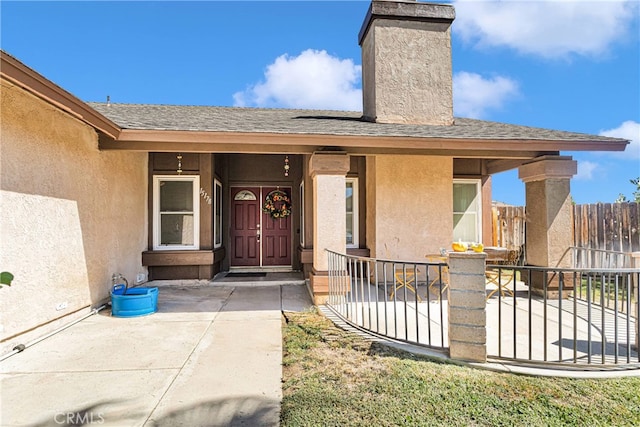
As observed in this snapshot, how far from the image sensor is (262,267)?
9.13 m

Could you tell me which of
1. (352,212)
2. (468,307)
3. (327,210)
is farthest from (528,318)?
(352,212)

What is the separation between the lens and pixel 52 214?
168 inches

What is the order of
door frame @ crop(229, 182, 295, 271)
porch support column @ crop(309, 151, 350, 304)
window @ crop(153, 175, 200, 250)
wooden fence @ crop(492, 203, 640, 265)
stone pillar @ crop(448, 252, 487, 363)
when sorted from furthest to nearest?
1. door frame @ crop(229, 182, 295, 271)
2. wooden fence @ crop(492, 203, 640, 265)
3. window @ crop(153, 175, 200, 250)
4. porch support column @ crop(309, 151, 350, 304)
5. stone pillar @ crop(448, 252, 487, 363)

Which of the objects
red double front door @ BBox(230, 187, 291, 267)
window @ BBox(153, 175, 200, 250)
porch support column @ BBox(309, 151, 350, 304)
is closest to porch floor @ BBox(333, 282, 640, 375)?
porch support column @ BBox(309, 151, 350, 304)

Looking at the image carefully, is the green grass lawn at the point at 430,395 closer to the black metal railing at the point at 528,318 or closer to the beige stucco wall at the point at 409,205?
the black metal railing at the point at 528,318

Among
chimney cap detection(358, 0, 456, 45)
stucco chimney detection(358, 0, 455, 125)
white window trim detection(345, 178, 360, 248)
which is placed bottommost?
white window trim detection(345, 178, 360, 248)

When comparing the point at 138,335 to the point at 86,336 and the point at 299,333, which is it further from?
the point at 299,333

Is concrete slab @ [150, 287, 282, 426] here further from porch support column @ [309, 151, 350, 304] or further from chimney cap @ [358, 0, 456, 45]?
chimney cap @ [358, 0, 456, 45]

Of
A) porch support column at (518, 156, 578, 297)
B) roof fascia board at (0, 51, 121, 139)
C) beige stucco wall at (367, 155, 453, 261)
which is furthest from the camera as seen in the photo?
beige stucco wall at (367, 155, 453, 261)

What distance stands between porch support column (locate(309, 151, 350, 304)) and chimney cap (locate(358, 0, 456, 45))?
13.6 ft

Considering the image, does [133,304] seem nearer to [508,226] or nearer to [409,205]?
[409,205]

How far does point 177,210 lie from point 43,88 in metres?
4.41

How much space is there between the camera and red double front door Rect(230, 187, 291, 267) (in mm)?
9102

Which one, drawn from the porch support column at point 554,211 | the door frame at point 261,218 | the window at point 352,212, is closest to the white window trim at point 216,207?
the door frame at point 261,218
